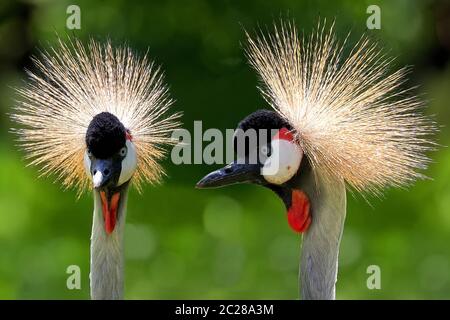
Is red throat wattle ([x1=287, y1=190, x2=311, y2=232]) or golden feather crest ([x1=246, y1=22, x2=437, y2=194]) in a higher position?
golden feather crest ([x1=246, y1=22, x2=437, y2=194])

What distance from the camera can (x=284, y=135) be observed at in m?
3.07

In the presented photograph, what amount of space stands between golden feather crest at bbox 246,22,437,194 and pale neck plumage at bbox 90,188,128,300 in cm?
71

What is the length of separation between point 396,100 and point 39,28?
3.06m

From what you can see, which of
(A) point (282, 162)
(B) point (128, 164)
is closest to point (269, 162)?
(A) point (282, 162)

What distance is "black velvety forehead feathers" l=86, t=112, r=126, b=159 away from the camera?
2.99 m

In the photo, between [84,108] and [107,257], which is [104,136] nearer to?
[84,108]

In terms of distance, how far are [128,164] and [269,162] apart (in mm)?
500

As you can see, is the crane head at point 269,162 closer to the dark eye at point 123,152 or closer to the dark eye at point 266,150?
the dark eye at point 266,150

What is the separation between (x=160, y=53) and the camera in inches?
219

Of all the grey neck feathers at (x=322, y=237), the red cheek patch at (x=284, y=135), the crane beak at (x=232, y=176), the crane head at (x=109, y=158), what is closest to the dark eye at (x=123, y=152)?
the crane head at (x=109, y=158)

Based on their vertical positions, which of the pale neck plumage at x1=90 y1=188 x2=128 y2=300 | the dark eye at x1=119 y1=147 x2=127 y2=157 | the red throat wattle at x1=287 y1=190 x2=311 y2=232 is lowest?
the pale neck plumage at x1=90 y1=188 x2=128 y2=300

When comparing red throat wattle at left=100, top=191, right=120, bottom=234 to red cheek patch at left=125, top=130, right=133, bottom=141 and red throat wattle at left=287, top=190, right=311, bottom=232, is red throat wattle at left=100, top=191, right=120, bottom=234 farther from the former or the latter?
red throat wattle at left=287, top=190, right=311, bottom=232

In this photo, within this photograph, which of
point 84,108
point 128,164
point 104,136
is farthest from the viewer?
point 84,108

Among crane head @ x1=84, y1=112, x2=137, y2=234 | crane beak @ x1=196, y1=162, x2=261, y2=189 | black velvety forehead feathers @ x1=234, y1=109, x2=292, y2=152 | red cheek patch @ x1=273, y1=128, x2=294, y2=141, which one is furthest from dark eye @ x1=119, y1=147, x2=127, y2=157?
red cheek patch @ x1=273, y1=128, x2=294, y2=141
